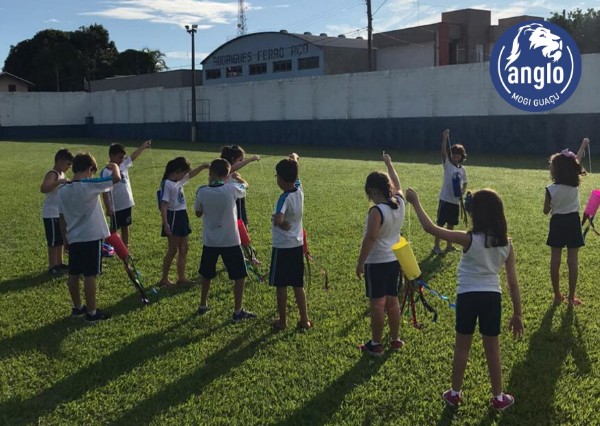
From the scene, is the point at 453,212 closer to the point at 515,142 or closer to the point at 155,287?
the point at 155,287

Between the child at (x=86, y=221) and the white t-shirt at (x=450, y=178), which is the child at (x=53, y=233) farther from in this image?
the white t-shirt at (x=450, y=178)

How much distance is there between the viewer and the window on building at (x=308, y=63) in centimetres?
4647

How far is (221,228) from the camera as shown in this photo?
5262mm

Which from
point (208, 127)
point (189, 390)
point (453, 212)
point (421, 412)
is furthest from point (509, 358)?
point (208, 127)

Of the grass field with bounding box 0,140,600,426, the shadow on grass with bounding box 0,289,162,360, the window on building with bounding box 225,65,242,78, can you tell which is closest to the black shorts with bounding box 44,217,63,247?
the grass field with bounding box 0,140,600,426

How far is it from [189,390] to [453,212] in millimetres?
4633

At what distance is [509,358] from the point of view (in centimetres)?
436

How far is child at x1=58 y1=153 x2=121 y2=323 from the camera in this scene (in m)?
5.18

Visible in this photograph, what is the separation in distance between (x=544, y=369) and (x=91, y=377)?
316 cm

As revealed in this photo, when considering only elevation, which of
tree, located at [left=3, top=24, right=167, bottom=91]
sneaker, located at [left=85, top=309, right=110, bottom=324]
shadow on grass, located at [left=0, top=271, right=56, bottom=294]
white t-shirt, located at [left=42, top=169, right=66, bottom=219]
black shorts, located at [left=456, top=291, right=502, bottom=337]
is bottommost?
sneaker, located at [left=85, top=309, right=110, bottom=324]

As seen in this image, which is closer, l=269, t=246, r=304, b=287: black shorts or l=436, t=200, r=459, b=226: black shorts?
l=269, t=246, r=304, b=287: black shorts

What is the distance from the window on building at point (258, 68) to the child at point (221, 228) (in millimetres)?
47194

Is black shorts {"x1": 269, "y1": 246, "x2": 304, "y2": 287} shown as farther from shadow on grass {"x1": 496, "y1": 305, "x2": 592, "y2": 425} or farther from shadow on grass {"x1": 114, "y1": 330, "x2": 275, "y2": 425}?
shadow on grass {"x1": 496, "y1": 305, "x2": 592, "y2": 425}

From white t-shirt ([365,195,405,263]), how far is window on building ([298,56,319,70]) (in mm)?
43576
